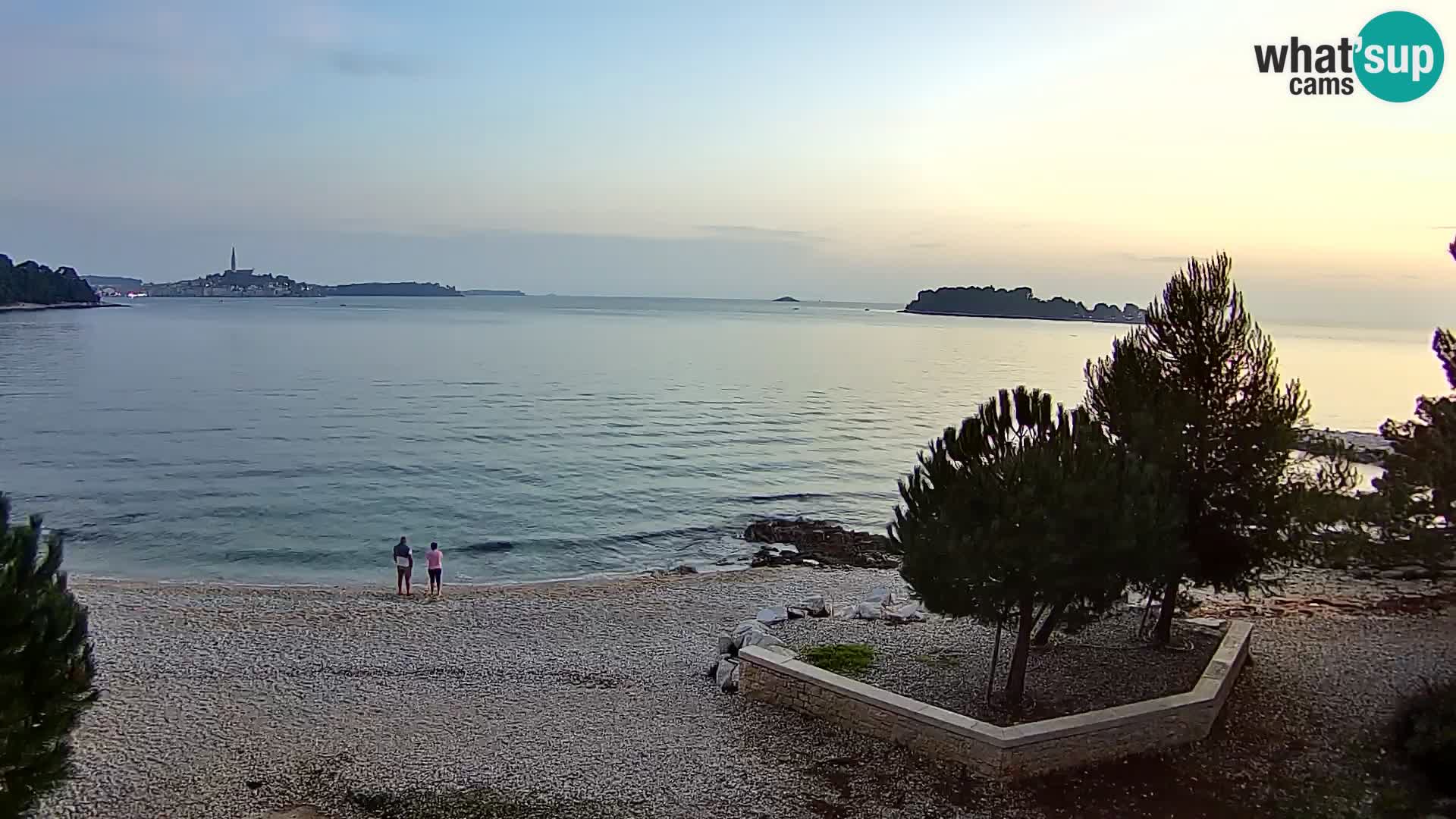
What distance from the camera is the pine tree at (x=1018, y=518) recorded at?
9.90 meters

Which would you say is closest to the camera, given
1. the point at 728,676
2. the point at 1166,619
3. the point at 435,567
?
the point at 728,676

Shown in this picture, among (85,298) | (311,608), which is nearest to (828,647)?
(311,608)

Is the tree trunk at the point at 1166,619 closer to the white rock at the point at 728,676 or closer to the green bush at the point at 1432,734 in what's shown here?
the green bush at the point at 1432,734

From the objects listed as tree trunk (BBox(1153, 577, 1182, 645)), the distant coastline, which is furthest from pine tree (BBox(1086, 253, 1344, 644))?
the distant coastline

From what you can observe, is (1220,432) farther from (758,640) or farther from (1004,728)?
(758,640)

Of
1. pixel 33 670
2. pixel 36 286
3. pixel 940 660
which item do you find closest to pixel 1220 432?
pixel 940 660

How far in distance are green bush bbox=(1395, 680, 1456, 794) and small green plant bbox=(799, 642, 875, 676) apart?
5.85 meters

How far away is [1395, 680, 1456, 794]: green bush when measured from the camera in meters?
9.45

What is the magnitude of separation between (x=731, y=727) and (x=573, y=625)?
685 centimetres

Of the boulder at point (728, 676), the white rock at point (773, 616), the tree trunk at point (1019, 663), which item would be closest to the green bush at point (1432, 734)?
the tree trunk at point (1019, 663)

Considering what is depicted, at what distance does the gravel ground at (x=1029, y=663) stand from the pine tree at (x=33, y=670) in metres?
8.36

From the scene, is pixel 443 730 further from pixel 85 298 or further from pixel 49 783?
pixel 85 298

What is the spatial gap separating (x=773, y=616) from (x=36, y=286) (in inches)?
7936

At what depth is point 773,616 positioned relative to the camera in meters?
15.5
